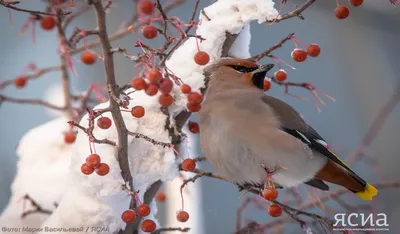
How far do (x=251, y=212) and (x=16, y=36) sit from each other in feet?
3.01

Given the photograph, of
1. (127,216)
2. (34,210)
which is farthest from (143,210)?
(34,210)

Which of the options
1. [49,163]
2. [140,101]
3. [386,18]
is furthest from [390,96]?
[49,163]

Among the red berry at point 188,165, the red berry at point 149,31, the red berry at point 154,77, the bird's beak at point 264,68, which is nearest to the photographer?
the red berry at point 154,77

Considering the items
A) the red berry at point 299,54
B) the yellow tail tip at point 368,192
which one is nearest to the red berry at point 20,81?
the red berry at point 299,54

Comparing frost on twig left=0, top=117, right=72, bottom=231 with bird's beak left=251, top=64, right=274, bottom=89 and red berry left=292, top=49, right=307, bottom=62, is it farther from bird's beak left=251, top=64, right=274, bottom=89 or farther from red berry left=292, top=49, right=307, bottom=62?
red berry left=292, top=49, right=307, bottom=62

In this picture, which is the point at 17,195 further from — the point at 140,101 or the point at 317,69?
the point at 317,69

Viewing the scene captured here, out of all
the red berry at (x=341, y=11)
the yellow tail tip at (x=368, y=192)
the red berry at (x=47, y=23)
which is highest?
the red berry at (x=47, y=23)

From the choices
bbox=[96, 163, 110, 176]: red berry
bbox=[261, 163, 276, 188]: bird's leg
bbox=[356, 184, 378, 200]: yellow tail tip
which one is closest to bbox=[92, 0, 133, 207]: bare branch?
bbox=[96, 163, 110, 176]: red berry

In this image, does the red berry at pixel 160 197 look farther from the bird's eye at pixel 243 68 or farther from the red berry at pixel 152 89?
the red berry at pixel 152 89

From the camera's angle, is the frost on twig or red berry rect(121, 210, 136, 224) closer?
red berry rect(121, 210, 136, 224)

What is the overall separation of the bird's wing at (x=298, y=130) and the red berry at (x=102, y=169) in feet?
1.31

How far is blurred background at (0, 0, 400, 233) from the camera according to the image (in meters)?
1.46

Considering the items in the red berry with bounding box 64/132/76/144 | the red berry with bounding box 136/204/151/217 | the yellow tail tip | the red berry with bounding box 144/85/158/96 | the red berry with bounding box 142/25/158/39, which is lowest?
the yellow tail tip

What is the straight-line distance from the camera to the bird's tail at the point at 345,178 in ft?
3.93
